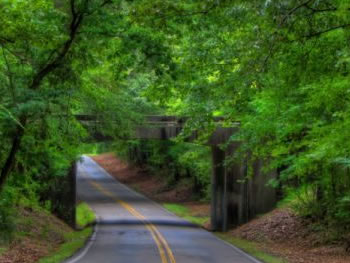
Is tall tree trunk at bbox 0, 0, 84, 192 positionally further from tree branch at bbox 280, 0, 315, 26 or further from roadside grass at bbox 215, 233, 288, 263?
roadside grass at bbox 215, 233, 288, 263

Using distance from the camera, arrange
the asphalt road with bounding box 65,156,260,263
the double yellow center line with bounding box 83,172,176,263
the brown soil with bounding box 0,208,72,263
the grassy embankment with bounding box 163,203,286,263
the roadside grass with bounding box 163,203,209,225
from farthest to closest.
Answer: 1. the roadside grass with bounding box 163,203,209,225
2. the grassy embankment with bounding box 163,203,286,263
3. the double yellow center line with bounding box 83,172,176,263
4. the asphalt road with bounding box 65,156,260,263
5. the brown soil with bounding box 0,208,72,263

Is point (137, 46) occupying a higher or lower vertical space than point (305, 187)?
higher

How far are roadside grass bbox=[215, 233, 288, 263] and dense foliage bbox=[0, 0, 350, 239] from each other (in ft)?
10.1

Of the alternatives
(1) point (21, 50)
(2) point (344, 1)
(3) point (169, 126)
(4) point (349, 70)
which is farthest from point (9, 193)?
(3) point (169, 126)

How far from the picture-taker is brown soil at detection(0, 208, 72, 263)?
17172 millimetres

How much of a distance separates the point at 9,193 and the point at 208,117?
6752 millimetres

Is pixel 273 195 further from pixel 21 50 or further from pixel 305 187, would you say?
pixel 21 50

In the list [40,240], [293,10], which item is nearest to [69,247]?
[40,240]

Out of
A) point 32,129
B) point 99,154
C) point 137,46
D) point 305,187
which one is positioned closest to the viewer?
point 137,46

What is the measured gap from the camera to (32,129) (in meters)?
14.5

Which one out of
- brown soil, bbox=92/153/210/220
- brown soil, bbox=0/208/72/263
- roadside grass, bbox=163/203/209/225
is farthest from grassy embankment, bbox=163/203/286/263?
brown soil, bbox=0/208/72/263

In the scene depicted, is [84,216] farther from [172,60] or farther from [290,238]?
[172,60]

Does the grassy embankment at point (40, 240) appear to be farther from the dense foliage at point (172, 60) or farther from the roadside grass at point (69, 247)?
the dense foliage at point (172, 60)

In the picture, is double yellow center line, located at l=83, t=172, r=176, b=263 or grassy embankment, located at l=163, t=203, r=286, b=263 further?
grassy embankment, located at l=163, t=203, r=286, b=263
